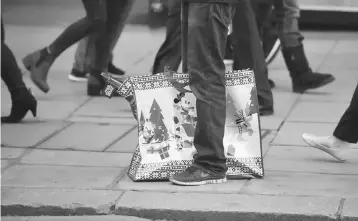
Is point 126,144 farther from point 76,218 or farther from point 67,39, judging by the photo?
point 67,39

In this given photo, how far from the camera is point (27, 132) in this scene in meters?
6.52

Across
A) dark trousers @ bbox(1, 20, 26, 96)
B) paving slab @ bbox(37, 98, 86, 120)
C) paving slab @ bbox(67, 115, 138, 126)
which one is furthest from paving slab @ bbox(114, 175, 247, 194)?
paving slab @ bbox(37, 98, 86, 120)

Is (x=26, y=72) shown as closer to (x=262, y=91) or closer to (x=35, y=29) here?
(x=35, y=29)

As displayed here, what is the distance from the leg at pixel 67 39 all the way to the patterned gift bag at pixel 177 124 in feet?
7.00

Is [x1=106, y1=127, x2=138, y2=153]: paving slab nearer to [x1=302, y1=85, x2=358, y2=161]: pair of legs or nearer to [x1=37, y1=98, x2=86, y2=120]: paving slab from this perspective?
[x1=37, y1=98, x2=86, y2=120]: paving slab

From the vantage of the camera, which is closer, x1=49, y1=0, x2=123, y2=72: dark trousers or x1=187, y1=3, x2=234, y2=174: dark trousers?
x1=187, y1=3, x2=234, y2=174: dark trousers

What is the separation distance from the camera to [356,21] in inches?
391

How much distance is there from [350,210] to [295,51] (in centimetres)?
278

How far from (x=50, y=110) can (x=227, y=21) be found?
2.55m

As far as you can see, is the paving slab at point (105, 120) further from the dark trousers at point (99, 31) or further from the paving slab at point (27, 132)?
the dark trousers at point (99, 31)

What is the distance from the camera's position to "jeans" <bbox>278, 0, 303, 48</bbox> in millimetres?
7180

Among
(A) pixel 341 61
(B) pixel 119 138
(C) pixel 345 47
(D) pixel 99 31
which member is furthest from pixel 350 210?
(C) pixel 345 47

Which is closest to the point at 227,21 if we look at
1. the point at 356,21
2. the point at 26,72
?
the point at 26,72

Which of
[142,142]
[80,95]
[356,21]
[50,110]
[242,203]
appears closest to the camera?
[242,203]
